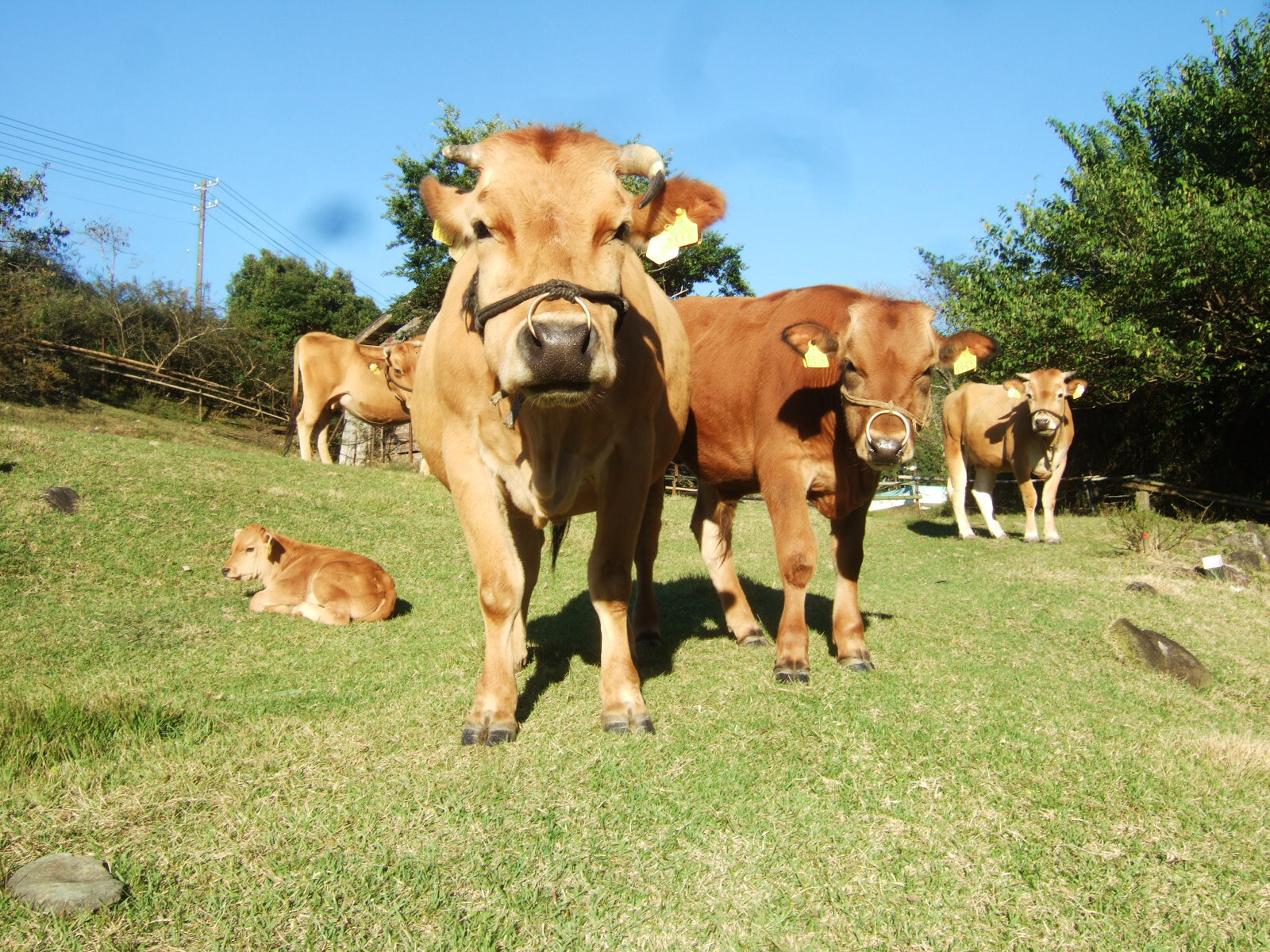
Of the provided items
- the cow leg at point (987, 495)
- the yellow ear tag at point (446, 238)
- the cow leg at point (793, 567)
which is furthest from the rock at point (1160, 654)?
the cow leg at point (987, 495)

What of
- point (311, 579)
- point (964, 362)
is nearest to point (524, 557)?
point (311, 579)

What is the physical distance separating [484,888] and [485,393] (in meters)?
2.32

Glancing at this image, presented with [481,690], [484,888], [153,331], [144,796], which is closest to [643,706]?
[481,690]

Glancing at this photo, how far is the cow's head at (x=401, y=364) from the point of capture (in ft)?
51.8

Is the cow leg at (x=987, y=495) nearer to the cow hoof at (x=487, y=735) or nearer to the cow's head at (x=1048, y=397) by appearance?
the cow's head at (x=1048, y=397)

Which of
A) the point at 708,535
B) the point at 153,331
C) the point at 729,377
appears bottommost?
the point at 708,535

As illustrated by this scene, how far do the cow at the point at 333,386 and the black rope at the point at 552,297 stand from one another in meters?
14.1

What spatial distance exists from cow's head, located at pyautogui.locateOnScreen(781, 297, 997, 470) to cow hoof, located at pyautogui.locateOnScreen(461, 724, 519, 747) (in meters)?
2.61

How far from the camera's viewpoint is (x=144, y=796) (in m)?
3.20

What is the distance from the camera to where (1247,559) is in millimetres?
12070

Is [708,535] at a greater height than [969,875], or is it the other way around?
[708,535]

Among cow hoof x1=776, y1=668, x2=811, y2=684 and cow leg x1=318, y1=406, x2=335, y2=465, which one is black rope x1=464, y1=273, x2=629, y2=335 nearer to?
cow hoof x1=776, y1=668, x2=811, y2=684

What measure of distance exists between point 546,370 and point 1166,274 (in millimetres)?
15539

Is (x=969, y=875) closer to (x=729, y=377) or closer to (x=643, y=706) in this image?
(x=643, y=706)
